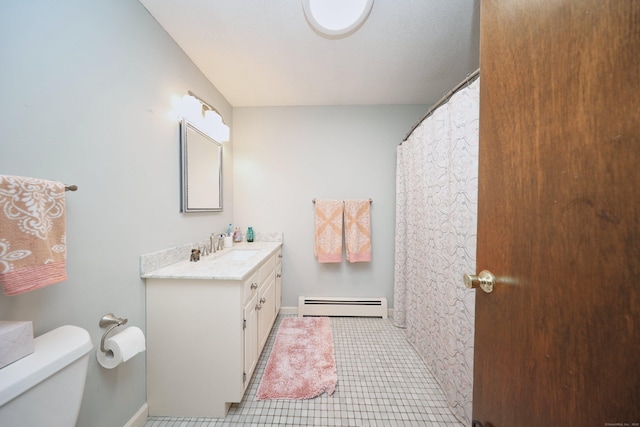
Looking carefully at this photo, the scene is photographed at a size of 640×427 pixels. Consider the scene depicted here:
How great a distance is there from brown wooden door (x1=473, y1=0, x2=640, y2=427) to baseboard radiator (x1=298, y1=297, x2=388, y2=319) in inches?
70.8

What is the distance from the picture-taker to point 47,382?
2.10 feet

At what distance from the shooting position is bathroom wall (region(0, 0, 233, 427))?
741 mm

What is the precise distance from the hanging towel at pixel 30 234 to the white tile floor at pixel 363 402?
3.58ft

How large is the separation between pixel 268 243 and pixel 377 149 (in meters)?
1.56

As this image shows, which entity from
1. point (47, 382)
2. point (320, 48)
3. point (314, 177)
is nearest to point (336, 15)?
point (320, 48)

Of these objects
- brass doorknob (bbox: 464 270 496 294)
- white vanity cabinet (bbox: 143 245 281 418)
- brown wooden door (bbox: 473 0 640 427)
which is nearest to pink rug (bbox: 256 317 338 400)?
white vanity cabinet (bbox: 143 245 281 418)

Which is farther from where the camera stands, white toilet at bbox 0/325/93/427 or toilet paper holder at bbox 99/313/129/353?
toilet paper holder at bbox 99/313/129/353

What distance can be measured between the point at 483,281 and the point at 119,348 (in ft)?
4.65

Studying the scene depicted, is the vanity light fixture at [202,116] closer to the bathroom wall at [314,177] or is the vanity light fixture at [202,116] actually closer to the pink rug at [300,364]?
the bathroom wall at [314,177]

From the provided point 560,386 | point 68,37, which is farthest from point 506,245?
point 68,37

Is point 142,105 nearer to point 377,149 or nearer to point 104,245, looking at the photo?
point 104,245

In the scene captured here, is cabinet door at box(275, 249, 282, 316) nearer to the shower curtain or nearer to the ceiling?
the shower curtain

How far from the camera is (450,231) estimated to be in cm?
129

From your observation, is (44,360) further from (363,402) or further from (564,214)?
(363,402)
